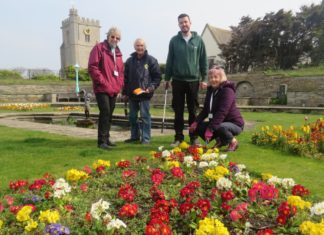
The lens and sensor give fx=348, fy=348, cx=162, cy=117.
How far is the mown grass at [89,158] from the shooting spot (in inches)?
151

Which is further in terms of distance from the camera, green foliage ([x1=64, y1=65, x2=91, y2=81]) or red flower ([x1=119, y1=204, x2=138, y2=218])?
green foliage ([x1=64, y1=65, x2=91, y2=81])

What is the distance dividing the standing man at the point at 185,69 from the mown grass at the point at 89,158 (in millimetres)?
660

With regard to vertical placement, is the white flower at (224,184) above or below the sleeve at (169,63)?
below

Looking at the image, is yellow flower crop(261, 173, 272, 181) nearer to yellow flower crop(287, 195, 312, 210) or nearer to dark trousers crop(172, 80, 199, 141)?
yellow flower crop(287, 195, 312, 210)

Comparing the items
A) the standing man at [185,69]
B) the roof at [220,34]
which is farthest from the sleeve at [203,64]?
the roof at [220,34]

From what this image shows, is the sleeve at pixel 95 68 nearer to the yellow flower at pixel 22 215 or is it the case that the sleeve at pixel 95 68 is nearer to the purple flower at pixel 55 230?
the yellow flower at pixel 22 215

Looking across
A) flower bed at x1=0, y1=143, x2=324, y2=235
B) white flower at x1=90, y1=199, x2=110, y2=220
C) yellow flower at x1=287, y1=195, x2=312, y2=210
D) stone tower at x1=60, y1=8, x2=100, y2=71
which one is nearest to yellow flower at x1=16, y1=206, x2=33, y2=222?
flower bed at x1=0, y1=143, x2=324, y2=235

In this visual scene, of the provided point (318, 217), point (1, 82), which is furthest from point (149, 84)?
point (1, 82)

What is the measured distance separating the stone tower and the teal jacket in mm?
65276

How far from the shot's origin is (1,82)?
1032 inches

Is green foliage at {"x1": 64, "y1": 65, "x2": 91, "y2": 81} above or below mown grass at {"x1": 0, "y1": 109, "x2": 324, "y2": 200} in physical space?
above

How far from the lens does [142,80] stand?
5.70 m

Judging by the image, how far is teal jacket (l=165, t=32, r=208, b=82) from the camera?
5.36m

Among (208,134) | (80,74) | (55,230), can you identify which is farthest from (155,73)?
(80,74)
